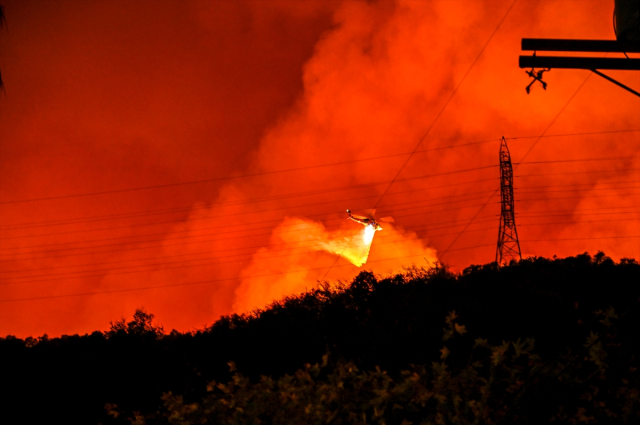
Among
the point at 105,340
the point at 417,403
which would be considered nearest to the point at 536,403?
the point at 417,403

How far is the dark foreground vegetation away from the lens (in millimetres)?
11484

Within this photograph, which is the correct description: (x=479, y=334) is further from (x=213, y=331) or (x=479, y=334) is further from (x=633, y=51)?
(x=213, y=331)

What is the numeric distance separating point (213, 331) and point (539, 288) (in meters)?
11.5

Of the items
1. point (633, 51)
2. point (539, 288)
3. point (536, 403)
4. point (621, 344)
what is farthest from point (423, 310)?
point (633, 51)

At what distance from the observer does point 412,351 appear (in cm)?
1725

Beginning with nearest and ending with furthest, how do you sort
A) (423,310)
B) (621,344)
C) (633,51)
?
1. (633,51)
2. (621,344)
3. (423,310)

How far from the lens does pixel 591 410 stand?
1184 centimetres

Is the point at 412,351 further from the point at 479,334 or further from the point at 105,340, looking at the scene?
the point at 105,340

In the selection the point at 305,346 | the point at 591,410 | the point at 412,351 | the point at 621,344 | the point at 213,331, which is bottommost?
the point at 591,410

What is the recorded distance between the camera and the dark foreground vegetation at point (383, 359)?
11.5m

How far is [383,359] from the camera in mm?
17141

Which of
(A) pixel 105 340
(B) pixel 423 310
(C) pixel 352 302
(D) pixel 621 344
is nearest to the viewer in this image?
(D) pixel 621 344

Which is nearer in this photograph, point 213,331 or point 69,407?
point 69,407

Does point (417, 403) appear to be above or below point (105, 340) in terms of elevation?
below
